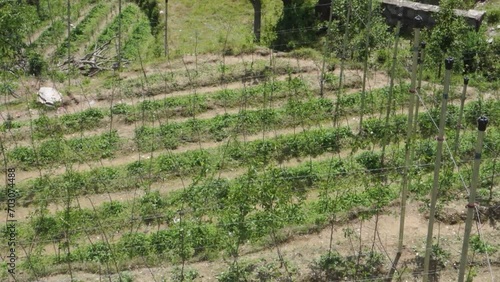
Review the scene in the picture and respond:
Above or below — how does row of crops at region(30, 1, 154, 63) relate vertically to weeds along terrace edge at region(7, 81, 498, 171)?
above

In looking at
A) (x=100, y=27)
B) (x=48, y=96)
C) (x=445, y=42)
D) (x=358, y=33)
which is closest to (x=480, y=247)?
(x=445, y=42)

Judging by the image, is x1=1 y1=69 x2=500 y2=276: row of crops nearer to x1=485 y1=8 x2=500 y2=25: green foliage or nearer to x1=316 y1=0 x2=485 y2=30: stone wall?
x1=316 y1=0 x2=485 y2=30: stone wall

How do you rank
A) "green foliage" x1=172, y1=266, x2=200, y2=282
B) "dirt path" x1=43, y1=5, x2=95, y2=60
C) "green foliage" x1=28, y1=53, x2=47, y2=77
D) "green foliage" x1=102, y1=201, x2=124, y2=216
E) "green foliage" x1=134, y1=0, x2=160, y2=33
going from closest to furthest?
"green foliage" x1=172, y1=266, x2=200, y2=282
"green foliage" x1=102, y1=201, x2=124, y2=216
"green foliage" x1=28, y1=53, x2=47, y2=77
"dirt path" x1=43, y1=5, x2=95, y2=60
"green foliage" x1=134, y1=0, x2=160, y2=33

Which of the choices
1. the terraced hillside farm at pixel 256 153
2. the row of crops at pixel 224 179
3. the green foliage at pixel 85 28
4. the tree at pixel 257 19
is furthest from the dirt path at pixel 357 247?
the green foliage at pixel 85 28

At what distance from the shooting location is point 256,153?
12617 mm

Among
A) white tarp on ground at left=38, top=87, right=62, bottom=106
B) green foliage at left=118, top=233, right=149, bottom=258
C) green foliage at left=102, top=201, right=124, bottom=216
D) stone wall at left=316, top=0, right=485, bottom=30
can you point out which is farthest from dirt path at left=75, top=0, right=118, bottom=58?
green foliage at left=118, top=233, right=149, bottom=258

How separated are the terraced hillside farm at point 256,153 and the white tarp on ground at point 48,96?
0.11 meters

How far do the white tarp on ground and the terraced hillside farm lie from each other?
0.11 meters

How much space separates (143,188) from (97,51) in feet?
22.3

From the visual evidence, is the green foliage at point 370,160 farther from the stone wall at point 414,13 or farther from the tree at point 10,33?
the tree at point 10,33

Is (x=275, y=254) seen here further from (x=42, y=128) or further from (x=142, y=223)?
(x=42, y=128)

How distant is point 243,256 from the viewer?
33.1 ft

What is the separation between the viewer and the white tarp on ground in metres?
14.5

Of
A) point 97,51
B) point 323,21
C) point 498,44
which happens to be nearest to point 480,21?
point 498,44
